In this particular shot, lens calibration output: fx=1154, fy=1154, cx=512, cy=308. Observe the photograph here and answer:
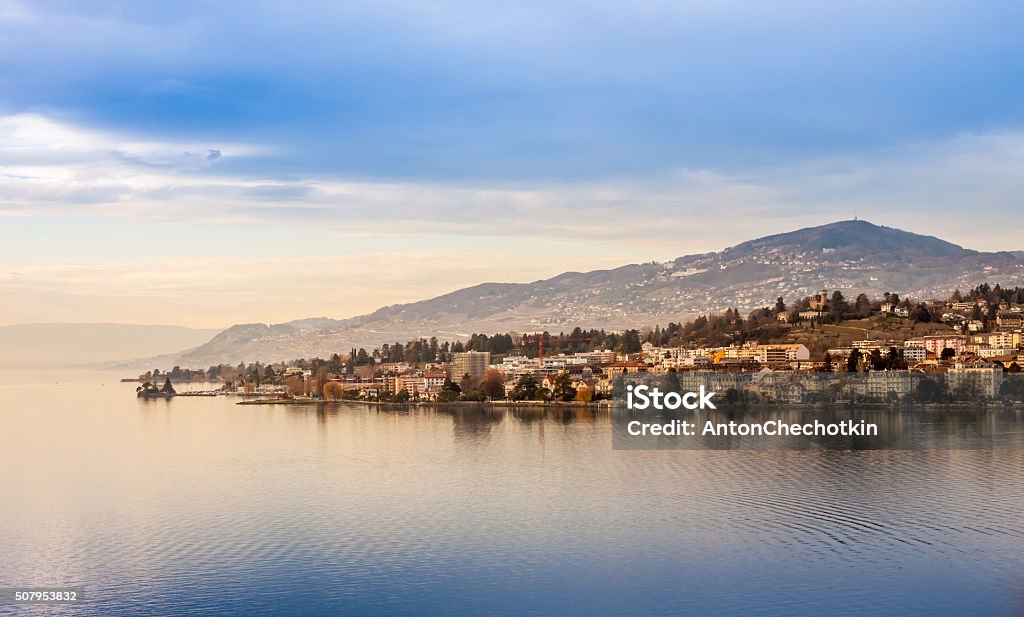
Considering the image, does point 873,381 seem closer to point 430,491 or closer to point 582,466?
point 582,466

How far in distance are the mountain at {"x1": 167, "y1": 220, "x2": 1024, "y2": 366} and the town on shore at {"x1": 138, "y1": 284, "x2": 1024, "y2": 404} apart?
36.9m

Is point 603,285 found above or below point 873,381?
above

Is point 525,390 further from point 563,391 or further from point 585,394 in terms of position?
point 585,394

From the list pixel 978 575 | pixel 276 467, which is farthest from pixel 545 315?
pixel 978 575

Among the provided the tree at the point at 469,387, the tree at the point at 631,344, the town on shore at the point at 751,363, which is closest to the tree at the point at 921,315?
the town on shore at the point at 751,363

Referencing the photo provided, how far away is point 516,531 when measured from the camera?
12031 mm

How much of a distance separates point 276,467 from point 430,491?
398 cm

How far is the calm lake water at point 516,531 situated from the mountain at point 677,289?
2858 inches

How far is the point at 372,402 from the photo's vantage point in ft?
132

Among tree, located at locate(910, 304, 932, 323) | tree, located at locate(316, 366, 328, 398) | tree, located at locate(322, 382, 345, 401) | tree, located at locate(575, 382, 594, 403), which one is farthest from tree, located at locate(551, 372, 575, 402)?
tree, located at locate(910, 304, 932, 323)

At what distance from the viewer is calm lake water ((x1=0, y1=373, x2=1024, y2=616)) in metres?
9.42

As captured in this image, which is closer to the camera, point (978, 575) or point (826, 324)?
point (978, 575)

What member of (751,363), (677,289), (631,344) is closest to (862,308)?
(631,344)

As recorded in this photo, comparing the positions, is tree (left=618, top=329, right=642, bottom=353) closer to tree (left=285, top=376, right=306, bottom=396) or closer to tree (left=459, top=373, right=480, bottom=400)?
tree (left=459, top=373, right=480, bottom=400)
